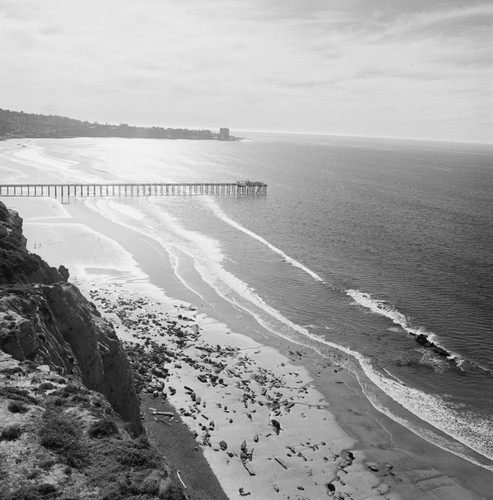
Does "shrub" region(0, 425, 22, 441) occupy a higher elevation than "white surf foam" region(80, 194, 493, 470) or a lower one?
higher

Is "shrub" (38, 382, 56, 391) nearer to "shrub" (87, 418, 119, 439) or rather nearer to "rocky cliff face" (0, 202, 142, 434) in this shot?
"rocky cliff face" (0, 202, 142, 434)

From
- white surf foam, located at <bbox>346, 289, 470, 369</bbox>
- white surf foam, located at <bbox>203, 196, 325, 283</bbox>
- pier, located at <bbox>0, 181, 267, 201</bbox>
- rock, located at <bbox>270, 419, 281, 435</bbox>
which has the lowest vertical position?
rock, located at <bbox>270, 419, 281, 435</bbox>

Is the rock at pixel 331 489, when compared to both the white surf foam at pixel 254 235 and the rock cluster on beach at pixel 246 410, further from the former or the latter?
the white surf foam at pixel 254 235

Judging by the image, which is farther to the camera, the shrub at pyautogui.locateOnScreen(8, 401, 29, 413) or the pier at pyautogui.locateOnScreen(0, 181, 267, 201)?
the pier at pyautogui.locateOnScreen(0, 181, 267, 201)

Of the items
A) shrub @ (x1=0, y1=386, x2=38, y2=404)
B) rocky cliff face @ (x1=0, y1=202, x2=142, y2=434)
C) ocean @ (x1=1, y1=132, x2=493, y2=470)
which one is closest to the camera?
shrub @ (x1=0, y1=386, x2=38, y2=404)

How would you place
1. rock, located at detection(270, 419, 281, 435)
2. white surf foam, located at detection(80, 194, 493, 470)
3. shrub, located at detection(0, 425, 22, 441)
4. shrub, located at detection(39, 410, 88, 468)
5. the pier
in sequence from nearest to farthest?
shrub, located at detection(39, 410, 88, 468)
shrub, located at detection(0, 425, 22, 441)
rock, located at detection(270, 419, 281, 435)
white surf foam, located at detection(80, 194, 493, 470)
the pier

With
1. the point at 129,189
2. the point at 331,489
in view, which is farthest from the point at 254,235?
the point at 331,489

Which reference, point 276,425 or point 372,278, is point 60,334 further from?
point 372,278

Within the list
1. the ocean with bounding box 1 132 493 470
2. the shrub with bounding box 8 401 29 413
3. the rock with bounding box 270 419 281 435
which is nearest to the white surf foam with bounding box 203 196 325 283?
the ocean with bounding box 1 132 493 470
